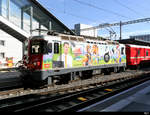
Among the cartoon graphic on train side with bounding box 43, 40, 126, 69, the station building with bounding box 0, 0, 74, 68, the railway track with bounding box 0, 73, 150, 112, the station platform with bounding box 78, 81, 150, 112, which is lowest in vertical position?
the railway track with bounding box 0, 73, 150, 112

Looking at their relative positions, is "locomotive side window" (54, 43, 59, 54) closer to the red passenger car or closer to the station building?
the station building

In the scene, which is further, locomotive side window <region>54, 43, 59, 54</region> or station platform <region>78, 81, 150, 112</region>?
locomotive side window <region>54, 43, 59, 54</region>

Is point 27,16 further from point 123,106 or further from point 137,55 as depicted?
point 123,106

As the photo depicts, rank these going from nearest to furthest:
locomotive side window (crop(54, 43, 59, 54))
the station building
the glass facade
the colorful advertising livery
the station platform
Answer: the station platform
the colorful advertising livery
locomotive side window (crop(54, 43, 59, 54))
the station building
the glass facade

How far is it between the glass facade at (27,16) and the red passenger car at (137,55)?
13.8 meters

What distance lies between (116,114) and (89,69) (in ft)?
24.8

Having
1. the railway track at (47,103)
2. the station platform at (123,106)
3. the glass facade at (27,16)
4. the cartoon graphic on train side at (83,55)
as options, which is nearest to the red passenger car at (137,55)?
the cartoon graphic on train side at (83,55)

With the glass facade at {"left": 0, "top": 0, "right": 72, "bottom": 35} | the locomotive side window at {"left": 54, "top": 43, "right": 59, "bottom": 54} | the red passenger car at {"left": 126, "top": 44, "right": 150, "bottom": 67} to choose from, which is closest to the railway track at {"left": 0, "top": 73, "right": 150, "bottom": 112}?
the locomotive side window at {"left": 54, "top": 43, "right": 59, "bottom": 54}

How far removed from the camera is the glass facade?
20703mm

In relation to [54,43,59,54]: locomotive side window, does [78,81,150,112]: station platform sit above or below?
below

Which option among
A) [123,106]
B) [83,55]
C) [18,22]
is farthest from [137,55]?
[18,22]

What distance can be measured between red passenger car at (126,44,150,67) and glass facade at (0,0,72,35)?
13797 millimetres

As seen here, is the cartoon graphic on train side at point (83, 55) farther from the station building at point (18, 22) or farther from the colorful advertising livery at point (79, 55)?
the station building at point (18, 22)

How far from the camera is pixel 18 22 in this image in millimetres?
21469
